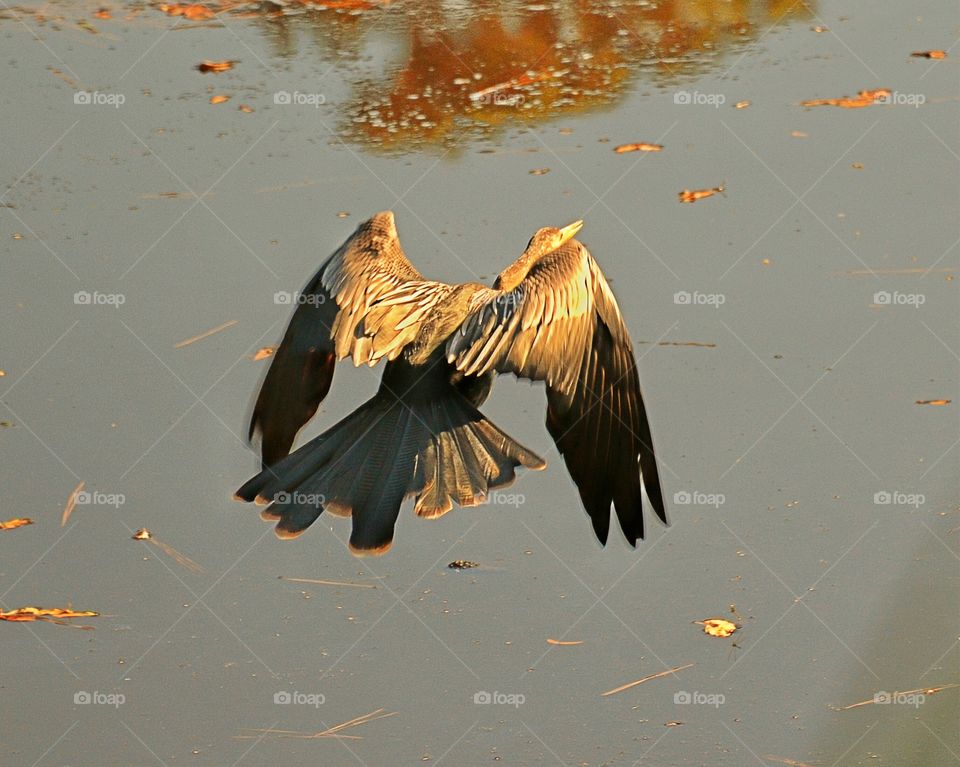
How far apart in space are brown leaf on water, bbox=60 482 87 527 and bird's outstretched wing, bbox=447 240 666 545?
1721 mm

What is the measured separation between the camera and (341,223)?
22.4 feet

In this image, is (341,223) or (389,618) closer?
(389,618)

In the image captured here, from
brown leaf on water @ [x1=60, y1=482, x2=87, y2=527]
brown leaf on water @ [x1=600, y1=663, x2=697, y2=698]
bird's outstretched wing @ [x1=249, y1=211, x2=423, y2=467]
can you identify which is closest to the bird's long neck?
bird's outstretched wing @ [x1=249, y1=211, x2=423, y2=467]

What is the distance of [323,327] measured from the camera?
5.10 meters

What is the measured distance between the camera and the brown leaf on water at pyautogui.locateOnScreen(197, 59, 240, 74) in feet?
26.9

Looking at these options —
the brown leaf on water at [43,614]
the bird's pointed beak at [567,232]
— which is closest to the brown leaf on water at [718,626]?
the bird's pointed beak at [567,232]

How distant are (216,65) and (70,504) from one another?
12.2 ft

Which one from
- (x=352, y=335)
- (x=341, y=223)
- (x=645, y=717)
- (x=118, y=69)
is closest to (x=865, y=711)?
(x=645, y=717)

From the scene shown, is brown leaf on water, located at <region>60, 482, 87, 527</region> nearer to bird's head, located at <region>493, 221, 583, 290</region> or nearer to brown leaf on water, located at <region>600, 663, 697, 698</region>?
bird's head, located at <region>493, 221, 583, 290</region>

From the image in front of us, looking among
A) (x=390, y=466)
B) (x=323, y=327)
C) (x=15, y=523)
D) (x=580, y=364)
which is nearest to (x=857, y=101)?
(x=580, y=364)

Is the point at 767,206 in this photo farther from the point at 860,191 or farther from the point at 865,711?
the point at 865,711

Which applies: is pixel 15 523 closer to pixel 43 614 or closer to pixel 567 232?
pixel 43 614

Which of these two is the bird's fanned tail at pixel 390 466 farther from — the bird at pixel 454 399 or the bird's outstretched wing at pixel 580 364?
the bird's outstretched wing at pixel 580 364

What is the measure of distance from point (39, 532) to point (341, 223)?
2309mm
